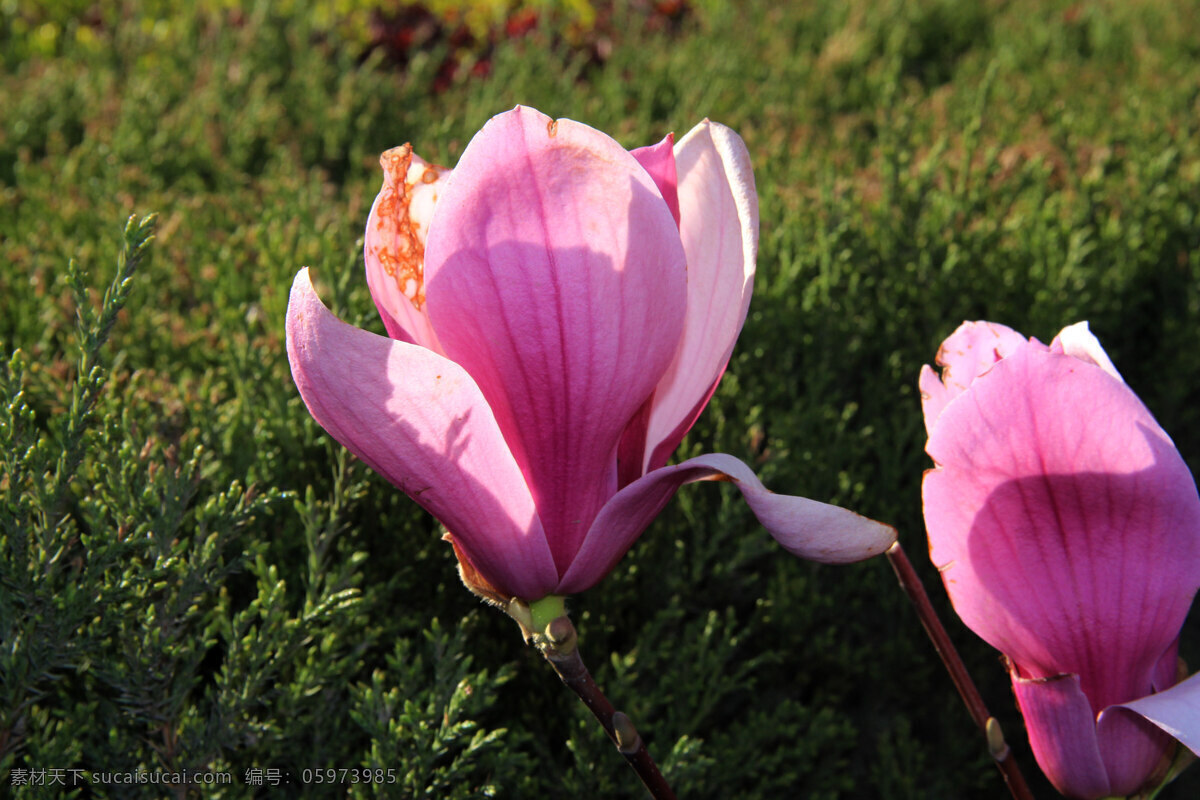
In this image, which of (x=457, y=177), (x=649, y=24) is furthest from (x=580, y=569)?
(x=649, y=24)

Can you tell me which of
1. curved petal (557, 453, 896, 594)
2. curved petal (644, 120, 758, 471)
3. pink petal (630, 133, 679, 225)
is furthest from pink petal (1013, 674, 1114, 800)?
pink petal (630, 133, 679, 225)

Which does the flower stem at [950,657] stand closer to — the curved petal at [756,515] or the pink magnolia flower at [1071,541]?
the pink magnolia flower at [1071,541]

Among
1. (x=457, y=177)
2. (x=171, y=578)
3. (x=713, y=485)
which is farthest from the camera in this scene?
(x=713, y=485)

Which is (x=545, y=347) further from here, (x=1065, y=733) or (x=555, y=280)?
(x=1065, y=733)

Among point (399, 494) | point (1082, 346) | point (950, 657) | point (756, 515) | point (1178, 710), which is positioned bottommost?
point (399, 494)

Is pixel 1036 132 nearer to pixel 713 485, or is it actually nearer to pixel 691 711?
pixel 713 485

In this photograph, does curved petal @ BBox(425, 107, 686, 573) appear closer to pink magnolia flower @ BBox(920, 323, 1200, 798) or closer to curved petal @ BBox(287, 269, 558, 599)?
curved petal @ BBox(287, 269, 558, 599)

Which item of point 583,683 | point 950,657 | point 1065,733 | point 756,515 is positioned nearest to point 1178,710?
point 1065,733

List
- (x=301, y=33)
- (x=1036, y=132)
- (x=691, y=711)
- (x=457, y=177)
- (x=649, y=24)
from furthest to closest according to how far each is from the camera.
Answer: (x=649, y=24) → (x=301, y=33) → (x=1036, y=132) → (x=691, y=711) → (x=457, y=177)
